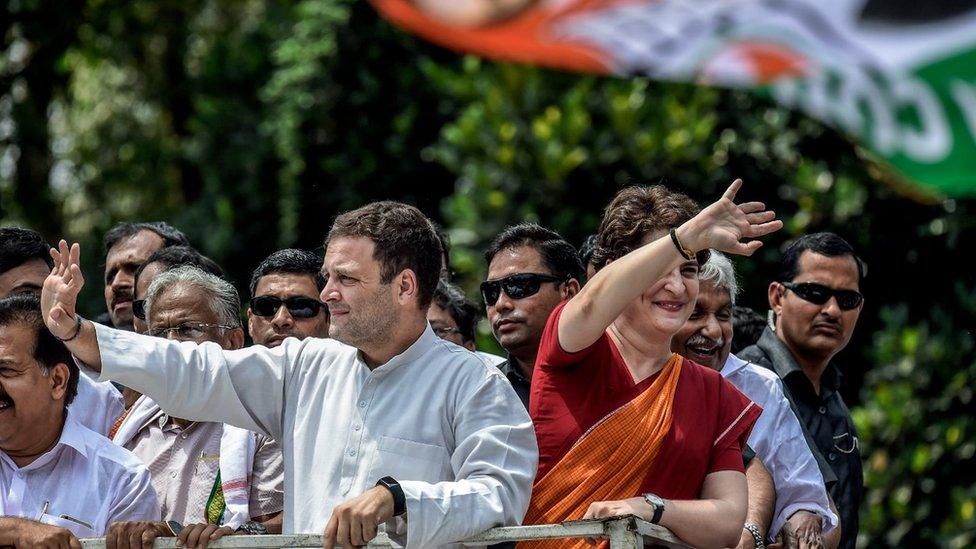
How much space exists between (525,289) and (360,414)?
1.46m

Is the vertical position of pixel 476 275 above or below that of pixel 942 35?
below

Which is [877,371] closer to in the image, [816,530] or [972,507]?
[972,507]

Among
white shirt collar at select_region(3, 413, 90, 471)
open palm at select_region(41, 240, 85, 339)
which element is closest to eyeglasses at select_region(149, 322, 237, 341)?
white shirt collar at select_region(3, 413, 90, 471)

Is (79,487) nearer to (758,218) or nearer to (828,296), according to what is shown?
(758,218)

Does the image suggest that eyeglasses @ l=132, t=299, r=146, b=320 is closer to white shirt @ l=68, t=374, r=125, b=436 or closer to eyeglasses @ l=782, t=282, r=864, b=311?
white shirt @ l=68, t=374, r=125, b=436

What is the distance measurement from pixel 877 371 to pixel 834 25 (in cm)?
835

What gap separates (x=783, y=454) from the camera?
227 inches

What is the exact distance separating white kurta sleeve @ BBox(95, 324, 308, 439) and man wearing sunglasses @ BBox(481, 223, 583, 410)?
1271mm

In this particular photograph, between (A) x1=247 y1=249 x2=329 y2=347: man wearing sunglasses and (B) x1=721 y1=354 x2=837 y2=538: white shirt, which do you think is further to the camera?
(A) x1=247 y1=249 x2=329 y2=347: man wearing sunglasses

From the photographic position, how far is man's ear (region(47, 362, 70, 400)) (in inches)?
211

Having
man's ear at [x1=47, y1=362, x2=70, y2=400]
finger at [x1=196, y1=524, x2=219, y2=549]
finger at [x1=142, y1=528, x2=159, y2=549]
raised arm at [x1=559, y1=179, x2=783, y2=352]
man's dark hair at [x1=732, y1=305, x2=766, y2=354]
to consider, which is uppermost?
raised arm at [x1=559, y1=179, x2=783, y2=352]

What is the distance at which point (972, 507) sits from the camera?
36.3 feet

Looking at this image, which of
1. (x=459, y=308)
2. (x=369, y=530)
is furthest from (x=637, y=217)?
(x=459, y=308)

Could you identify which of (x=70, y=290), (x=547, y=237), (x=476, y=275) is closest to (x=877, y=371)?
(x=476, y=275)
